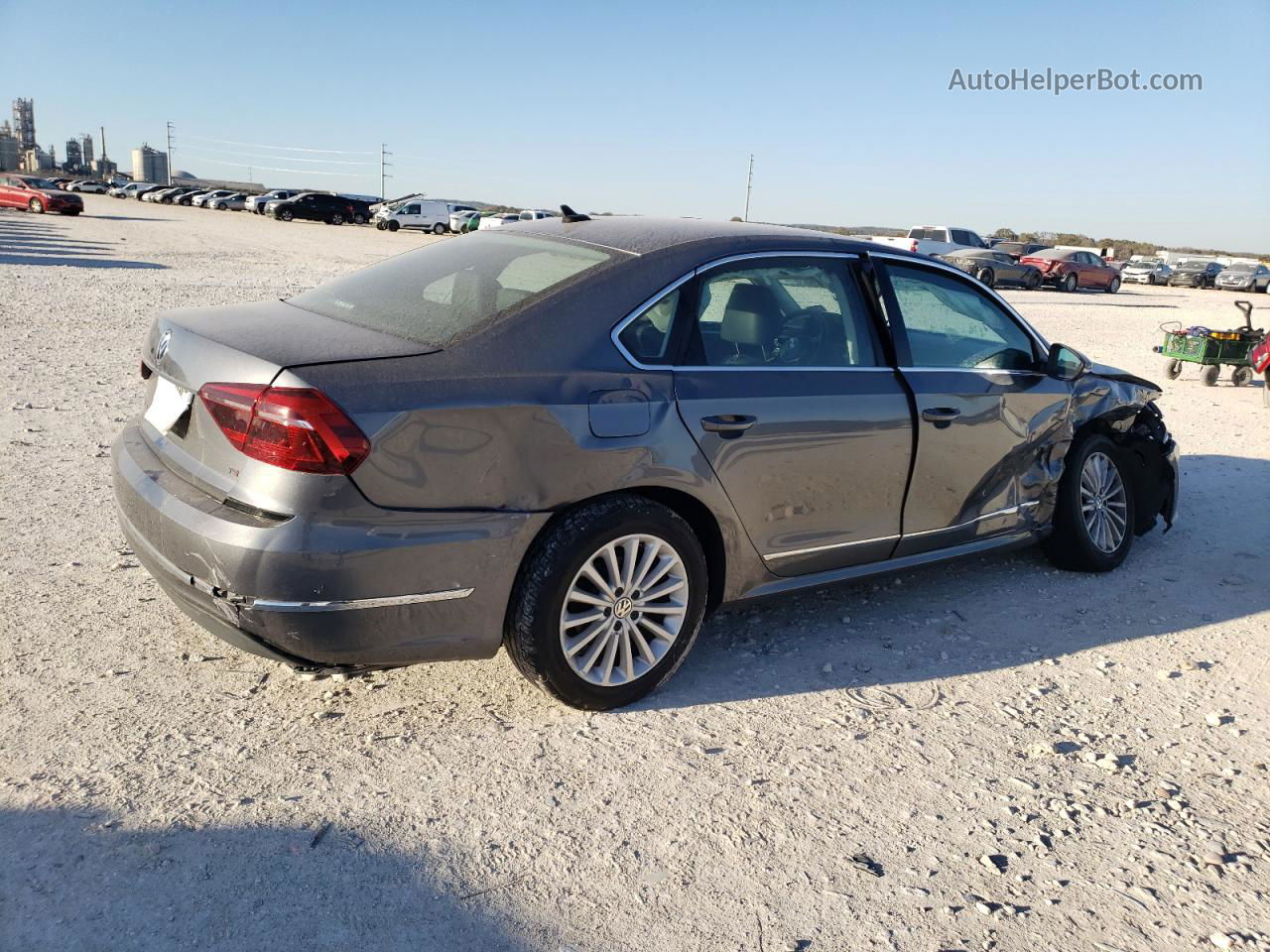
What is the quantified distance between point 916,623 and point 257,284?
16.1m

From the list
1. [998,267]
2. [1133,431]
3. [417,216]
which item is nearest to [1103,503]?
[1133,431]

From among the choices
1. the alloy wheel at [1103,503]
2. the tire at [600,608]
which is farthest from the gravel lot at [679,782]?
the alloy wheel at [1103,503]

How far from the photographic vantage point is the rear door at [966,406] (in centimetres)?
446

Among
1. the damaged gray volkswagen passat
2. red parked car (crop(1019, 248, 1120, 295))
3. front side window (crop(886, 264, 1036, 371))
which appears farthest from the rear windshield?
red parked car (crop(1019, 248, 1120, 295))

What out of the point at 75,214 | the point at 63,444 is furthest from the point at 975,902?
the point at 75,214

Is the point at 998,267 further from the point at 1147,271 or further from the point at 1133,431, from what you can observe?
the point at 1133,431

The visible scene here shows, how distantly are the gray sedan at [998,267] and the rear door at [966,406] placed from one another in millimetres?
28290

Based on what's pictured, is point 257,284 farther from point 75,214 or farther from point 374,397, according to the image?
point 75,214

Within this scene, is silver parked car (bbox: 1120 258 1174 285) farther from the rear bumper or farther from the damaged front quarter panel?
the rear bumper

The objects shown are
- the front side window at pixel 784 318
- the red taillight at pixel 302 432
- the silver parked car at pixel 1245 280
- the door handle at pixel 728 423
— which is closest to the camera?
the red taillight at pixel 302 432

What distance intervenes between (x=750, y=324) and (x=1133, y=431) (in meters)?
2.87

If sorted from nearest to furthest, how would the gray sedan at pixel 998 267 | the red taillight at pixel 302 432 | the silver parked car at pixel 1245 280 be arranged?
the red taillight at pixel 302 432 < the gray sedan at pixel 998 267 < the silver parked car at pixel 1245 280

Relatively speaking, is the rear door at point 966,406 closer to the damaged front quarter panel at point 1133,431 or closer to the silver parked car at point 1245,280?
the damaged front quarter panel at point 1133,431

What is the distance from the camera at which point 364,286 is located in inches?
163
